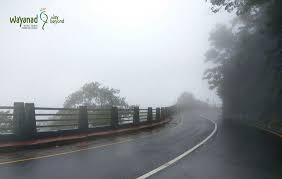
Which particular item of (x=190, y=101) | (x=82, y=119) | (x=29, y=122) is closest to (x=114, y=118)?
(x=82, y=119)

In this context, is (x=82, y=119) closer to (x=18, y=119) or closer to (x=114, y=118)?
(x=114, y=118)

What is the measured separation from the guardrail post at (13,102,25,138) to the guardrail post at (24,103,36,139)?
0.66 ft

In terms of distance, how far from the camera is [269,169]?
10305 mm

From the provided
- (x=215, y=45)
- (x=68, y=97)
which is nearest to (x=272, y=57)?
(x=215, y=45)

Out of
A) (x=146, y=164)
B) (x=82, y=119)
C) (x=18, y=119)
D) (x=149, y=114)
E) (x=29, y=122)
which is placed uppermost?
(x=18, y=119)

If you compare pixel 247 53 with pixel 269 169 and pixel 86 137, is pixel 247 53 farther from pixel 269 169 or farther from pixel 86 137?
pixel 269 169

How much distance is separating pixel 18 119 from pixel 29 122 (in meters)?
0.57

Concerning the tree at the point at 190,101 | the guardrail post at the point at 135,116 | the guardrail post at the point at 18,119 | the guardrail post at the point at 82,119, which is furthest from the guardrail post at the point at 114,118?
the tree at the point at 190,101

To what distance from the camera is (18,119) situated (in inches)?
572

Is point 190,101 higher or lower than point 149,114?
higher

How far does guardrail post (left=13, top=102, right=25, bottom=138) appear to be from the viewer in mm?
14430

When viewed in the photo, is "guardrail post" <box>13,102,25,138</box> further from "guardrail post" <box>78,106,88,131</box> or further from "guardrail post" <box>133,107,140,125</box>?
"guardrail post" <box>133,107,140,125</box>

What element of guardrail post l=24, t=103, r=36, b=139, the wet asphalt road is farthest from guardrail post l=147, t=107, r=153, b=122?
the wet asphalt road

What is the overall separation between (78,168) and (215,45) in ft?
201
